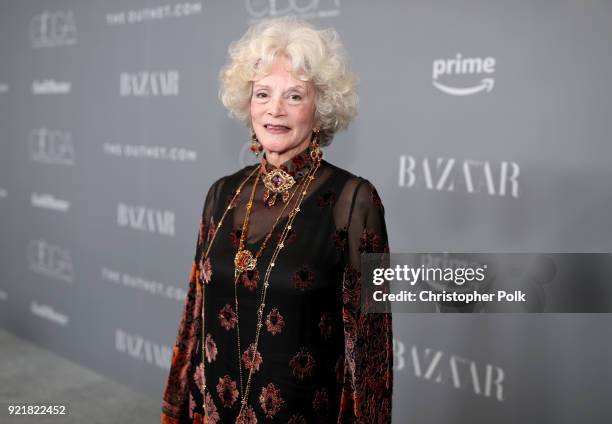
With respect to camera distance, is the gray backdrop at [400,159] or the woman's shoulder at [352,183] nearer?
the woman's shoulder at [352,183]

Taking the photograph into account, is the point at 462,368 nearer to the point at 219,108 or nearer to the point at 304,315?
the point at 304,315

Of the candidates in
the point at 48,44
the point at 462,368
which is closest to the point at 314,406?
the point at 462,368

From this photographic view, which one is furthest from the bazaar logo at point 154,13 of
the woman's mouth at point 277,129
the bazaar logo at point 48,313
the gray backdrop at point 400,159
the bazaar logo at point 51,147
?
the woman's mouth at point 277,129

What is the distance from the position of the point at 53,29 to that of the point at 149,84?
1.11 meters

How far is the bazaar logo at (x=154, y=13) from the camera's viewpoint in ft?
12.1

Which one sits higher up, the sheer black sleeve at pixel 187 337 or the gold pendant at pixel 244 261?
the gold pendant at pixel 244 261

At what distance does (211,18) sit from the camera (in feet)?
11.8

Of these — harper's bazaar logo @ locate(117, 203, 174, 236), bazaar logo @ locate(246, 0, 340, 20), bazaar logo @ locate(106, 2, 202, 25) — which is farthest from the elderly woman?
harper's bazaar logo @ locate(117, 203, 174, 236)

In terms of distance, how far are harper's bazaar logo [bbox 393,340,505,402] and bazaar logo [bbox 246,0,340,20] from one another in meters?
1.52

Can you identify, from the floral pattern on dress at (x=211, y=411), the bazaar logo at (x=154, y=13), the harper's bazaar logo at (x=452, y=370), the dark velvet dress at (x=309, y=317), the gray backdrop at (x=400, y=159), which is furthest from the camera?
the bazaar logo at (x=154, y=13)

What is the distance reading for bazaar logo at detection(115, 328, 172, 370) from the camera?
13.1ft

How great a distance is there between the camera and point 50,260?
186 inches

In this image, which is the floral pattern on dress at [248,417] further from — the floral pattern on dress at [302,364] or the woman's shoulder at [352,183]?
the woman's shoulder at [352,183]

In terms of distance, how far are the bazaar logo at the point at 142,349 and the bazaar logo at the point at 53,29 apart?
192 cm
